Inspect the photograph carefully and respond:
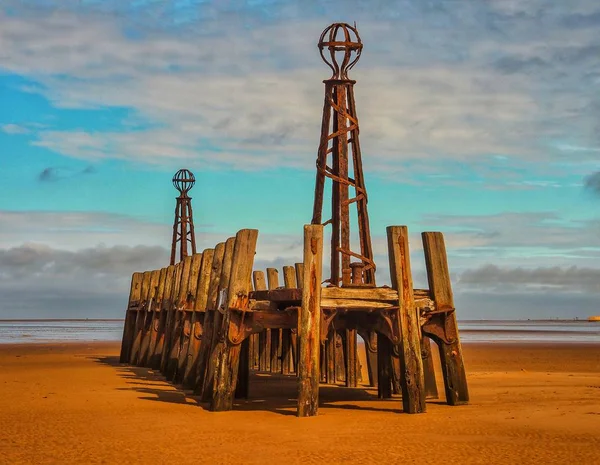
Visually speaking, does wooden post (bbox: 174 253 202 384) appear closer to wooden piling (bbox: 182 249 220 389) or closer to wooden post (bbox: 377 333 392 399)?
wooden piling (bbox: 182 249 220 389)

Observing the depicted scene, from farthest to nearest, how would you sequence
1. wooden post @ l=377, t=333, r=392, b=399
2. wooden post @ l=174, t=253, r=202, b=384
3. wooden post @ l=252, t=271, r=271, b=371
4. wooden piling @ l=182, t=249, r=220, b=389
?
wooden post @ l=252, t=271, r=271, b=371, wooden post @ l=174, t=253, r=202, b=384, wooden piling @ l=182, t=249, r=220, b=389, wooden post @ l=377, t=333, r=392, b=399

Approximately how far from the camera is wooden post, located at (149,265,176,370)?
2234 cm

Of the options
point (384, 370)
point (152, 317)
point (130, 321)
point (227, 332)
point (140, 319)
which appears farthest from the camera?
point (130, 321)

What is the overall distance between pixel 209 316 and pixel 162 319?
8.32m

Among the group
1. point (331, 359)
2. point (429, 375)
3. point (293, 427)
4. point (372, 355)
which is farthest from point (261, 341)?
point (293, 427)

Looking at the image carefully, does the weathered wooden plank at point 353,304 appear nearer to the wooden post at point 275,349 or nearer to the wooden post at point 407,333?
the wooden post at point 407,333

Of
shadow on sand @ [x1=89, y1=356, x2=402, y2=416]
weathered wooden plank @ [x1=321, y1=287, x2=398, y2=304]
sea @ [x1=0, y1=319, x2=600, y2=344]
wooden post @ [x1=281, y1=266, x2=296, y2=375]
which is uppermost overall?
sea @ [x1=0, y1=319, x2=600, y2=344]

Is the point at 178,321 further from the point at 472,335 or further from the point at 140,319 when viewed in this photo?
the point at 472,335

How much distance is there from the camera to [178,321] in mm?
20484

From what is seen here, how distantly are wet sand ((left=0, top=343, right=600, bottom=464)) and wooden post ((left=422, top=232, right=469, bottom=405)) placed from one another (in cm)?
30

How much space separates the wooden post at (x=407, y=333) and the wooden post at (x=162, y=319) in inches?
385

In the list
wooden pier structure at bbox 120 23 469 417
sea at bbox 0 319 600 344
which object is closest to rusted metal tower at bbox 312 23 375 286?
wooden pier structure at bbox 120 23 469 417

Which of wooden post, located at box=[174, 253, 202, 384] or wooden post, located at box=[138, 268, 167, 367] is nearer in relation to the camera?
wooden post, located at box=[174, 253, 202, 384]

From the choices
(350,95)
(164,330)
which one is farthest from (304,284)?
(164,330)
